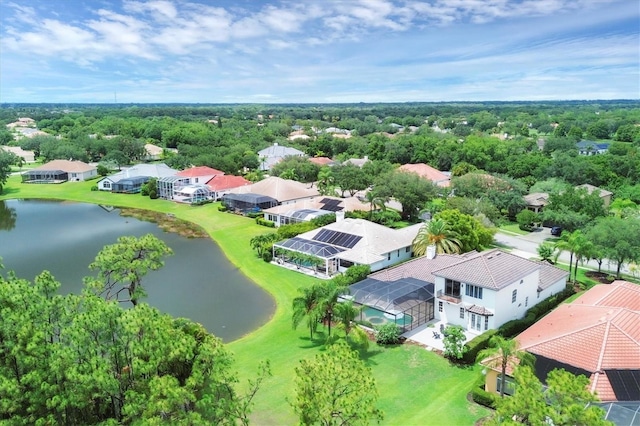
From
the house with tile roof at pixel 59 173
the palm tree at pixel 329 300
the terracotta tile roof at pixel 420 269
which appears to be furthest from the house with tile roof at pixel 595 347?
the house with tile roof at pixel 59 173

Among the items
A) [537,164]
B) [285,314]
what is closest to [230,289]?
[285,314]

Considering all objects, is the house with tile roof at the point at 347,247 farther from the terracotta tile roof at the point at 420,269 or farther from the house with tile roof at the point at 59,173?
the house with tile roof at the point at 59,173

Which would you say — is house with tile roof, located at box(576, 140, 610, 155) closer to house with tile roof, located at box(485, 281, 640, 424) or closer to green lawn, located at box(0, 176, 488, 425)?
house with tile roof, located at box(485, 281, 640, 424)

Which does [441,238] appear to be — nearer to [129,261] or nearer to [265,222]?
[265,222]

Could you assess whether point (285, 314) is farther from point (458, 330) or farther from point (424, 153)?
point (424, 153)

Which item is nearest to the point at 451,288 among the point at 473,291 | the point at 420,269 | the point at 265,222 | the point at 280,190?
the point at 473,291

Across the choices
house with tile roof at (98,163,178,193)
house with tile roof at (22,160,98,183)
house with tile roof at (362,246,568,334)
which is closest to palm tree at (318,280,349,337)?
house with tile roof at (362,246,568,334)

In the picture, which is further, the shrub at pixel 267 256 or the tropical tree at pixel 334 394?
the shrub at pixel 267 256
